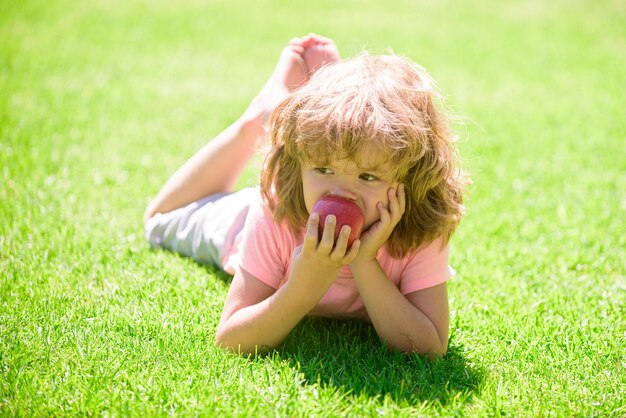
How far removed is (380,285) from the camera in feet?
9.29

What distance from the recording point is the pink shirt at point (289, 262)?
2.98m

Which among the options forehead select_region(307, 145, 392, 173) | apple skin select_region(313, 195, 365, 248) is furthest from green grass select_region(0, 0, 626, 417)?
forehead select_region(307, 145, 392, 173)

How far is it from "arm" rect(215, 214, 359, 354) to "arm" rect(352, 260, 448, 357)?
0.55ft

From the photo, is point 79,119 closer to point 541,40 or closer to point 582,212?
point 582,212

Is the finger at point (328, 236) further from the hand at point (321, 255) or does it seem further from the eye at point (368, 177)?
the eye at point (368, 177)

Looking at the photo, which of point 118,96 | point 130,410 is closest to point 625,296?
point 130,410

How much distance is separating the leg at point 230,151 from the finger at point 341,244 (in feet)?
4.85

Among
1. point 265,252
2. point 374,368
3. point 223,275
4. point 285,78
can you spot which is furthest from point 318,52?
point 374,368

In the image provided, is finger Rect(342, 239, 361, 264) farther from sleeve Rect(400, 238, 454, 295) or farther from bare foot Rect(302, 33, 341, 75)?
bare foot Rect(302, 33, 341, 75)

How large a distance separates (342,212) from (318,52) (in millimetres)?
1710

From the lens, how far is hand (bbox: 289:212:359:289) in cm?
259

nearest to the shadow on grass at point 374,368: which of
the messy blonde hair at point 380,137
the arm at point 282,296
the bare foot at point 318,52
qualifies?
the arm at point 282,296

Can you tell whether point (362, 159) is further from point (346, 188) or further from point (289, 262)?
point (289, 262)

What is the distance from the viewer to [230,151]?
13.2 feet
